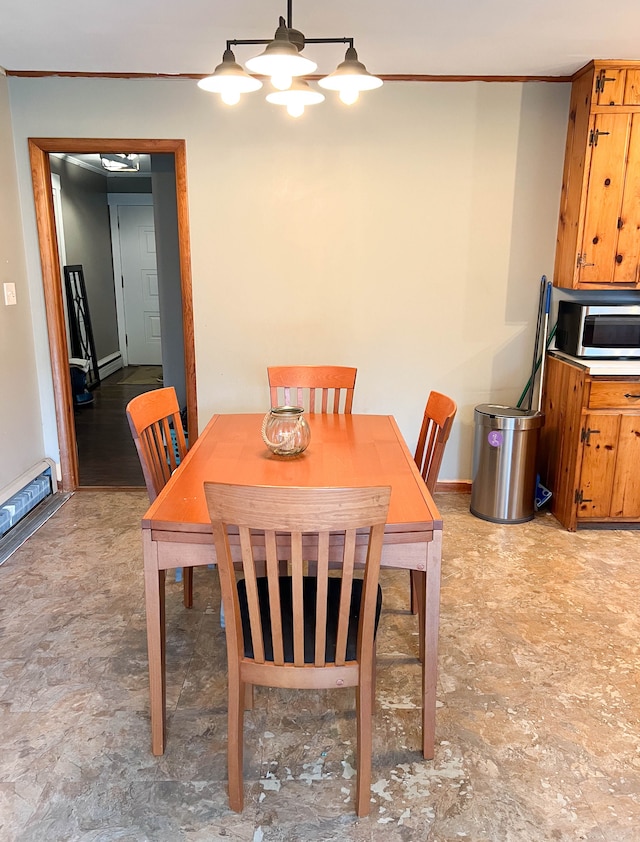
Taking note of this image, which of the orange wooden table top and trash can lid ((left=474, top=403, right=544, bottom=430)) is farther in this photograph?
trash can lid ((left=474, top=403, right=544, bottom=430))

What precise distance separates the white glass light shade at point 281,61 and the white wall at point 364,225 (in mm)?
1872

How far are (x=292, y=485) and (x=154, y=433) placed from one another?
722mm

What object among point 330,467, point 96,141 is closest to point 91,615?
point 330,467

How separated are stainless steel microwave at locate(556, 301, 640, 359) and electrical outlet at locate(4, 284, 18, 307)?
3140 millimetres

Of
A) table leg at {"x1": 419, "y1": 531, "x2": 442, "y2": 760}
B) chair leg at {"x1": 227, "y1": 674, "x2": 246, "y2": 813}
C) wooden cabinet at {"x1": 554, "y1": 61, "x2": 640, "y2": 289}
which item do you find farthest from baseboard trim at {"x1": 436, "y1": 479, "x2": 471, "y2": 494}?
chair leg at {"x1": 227, "y1": 674, "x2": 246, "y2": 813}

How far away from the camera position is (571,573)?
298 centimetres

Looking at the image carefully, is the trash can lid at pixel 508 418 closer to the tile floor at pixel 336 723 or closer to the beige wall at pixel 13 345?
the tile floor at pixel 336 723

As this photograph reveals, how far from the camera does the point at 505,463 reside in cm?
348

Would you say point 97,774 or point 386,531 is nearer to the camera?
point 386,531

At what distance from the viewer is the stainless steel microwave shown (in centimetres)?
336

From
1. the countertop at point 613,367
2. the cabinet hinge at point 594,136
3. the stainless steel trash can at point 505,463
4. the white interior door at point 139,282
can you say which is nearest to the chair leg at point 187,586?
the stainless steel trash can at point 505,463

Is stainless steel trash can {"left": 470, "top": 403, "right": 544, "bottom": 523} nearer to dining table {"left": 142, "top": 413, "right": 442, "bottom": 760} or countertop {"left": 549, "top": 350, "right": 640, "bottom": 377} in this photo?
countertop {"left": 549, "top": 350, "right": 640, "bottom": 377}

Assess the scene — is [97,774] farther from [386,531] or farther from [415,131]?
[415,131]

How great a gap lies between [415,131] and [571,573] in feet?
8.28
